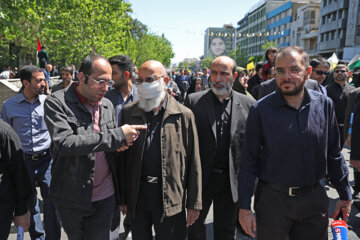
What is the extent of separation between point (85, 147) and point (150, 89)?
782 mm

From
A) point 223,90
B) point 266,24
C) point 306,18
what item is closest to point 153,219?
point 223,90

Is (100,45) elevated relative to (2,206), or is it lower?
elevated

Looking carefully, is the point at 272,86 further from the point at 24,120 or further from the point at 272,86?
the point at 24,120

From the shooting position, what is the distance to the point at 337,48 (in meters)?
43.1

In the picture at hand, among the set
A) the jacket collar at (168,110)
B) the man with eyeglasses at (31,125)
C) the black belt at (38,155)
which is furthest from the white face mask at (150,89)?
the black belt at (38,155)

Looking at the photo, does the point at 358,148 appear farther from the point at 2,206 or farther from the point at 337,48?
the point at 337,48

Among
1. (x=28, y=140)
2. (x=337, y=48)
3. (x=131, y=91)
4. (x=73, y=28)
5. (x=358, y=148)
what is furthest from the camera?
(x=337, y=48)

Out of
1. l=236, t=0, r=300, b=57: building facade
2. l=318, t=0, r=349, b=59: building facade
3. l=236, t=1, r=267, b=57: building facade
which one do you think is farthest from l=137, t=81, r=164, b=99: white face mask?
l=236, t=1, r=267, b=57: building facade

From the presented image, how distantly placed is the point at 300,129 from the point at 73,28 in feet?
55.1

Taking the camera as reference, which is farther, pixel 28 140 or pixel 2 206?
pixel 28 140

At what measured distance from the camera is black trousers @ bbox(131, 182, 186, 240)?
260 centimetres

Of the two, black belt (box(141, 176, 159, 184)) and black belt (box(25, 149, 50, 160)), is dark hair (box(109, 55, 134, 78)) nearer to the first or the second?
black belt (box(25, 149, 50, 160))

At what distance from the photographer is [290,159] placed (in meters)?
2.31

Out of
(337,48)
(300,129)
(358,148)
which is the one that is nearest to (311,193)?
(300,129)
